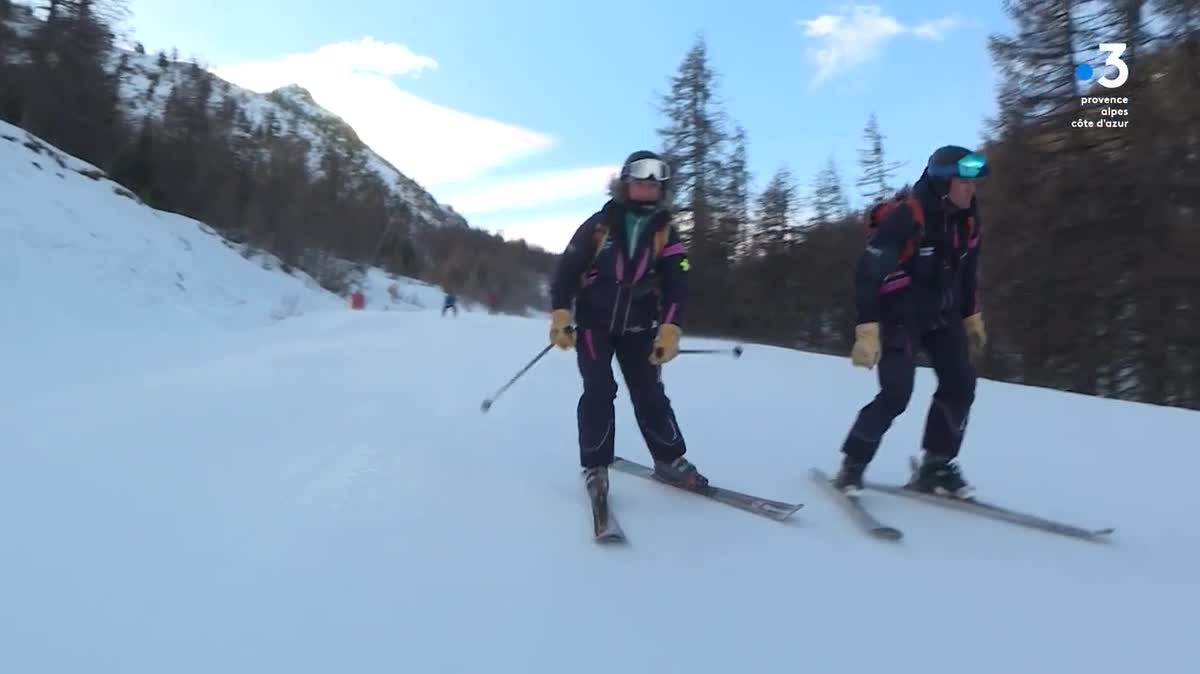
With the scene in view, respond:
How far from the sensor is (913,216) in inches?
149

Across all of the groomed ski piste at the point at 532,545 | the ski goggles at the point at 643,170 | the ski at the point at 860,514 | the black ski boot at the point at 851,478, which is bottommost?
the groomed ski piste at the point at 532,545

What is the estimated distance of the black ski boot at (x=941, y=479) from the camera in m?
4.05

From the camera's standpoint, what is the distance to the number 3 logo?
1906 cm

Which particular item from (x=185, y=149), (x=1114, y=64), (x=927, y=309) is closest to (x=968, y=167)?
(x=927, y=309)

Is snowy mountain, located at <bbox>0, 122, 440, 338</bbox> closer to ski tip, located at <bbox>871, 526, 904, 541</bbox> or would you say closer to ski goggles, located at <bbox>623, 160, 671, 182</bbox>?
ski goggles, located at <bbox>623, 160, 671, 182</bbox>

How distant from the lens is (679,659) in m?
2.50

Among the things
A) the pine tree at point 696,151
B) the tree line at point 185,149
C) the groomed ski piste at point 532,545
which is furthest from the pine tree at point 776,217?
the groomed ski piste at point 532,545

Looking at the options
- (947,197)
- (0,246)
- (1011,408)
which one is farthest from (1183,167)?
(0,246)

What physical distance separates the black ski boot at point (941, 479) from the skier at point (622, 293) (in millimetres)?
1137

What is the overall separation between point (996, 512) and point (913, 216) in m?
1.46

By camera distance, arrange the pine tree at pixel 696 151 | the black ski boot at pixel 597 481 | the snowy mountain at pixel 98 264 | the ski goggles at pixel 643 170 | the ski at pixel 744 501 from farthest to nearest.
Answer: the pine tree at pixel 696 151 → the snowy mountain at pixel 98 264 → the ski goggles at pixel 643 170 → the ski at pixel 744 501 → the black ski boot at pixel 597 481

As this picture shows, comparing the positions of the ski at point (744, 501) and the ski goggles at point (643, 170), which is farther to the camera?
the ski goggles at point (643, 170)

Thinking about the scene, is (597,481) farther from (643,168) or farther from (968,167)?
(968,167)

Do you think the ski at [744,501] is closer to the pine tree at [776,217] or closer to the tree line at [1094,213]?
the tree line at [1094,213]
